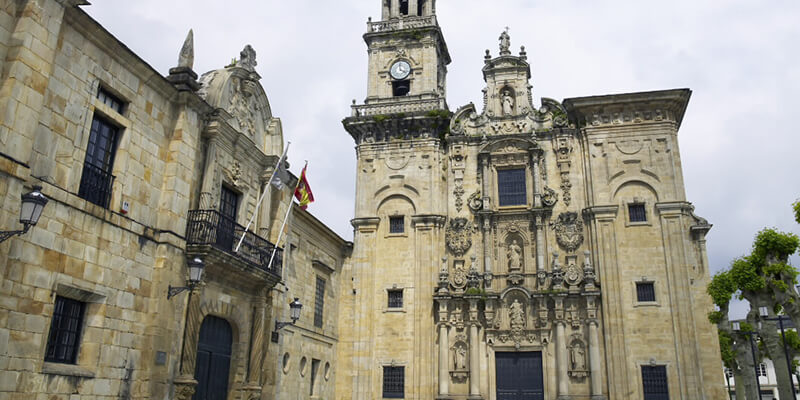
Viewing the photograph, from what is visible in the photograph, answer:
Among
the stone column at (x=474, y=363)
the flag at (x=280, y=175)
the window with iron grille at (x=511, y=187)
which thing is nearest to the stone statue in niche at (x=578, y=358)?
the stone column at (x=474, y=363)

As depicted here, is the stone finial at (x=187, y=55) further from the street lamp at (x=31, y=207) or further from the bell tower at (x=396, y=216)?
the bell tower at (x=396, y=216)

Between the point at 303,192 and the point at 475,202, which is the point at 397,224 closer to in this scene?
the point at 475,202

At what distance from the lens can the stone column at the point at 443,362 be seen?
83.3 feet

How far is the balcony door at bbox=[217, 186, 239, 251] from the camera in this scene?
1612 centimetres

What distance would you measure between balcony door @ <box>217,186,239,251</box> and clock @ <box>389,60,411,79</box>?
15.0 meters

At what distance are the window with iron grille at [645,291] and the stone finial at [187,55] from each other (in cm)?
1912

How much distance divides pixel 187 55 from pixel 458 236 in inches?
602

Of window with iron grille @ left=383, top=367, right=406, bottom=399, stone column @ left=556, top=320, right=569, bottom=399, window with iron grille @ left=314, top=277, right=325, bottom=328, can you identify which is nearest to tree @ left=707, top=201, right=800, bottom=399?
stone column @ left=556, top=320, right=569, bottom=399

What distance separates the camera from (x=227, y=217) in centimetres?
1608

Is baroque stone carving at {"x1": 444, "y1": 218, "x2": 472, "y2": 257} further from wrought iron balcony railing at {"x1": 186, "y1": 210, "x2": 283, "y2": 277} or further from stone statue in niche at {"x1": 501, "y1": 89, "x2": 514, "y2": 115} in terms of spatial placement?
wrought iron balcony railing at {"x1": 186, "y1": 210, "x2": 283, "y2": 277}

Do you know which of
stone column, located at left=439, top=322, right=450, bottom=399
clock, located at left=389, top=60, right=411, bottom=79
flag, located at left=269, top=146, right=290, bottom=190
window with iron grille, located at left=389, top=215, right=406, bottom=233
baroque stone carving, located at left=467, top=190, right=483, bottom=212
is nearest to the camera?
flag, located at left=269, top=146, right=290, bottom=190

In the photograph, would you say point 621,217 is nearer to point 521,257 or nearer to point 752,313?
point 521,257

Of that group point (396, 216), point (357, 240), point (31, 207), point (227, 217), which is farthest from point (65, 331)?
point (396, 216)

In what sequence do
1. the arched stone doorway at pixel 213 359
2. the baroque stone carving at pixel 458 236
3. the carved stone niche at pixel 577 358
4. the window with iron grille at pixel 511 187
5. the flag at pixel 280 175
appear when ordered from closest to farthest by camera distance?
the arched stone doorway at pixel 213 359
the flag at pixel 280 175
the carved stone niche at pixel 577 358
the baroque stone carving at pixel 458 236
the window with iron grille at pixel 511 187
